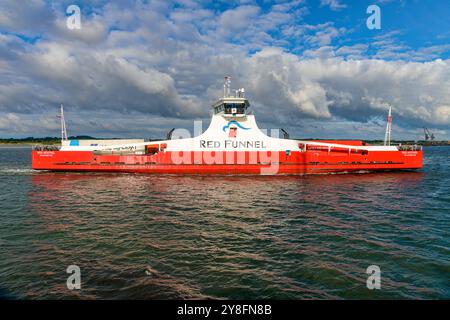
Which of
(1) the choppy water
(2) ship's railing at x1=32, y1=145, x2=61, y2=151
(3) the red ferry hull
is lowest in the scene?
(1) the choppy water

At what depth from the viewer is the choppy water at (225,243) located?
8.06 m

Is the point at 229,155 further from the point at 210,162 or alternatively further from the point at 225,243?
the point at 225,243

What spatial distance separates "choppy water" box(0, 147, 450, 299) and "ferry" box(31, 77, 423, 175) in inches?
417

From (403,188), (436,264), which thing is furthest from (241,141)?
(436,264)

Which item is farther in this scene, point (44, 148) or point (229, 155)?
point (44, 148)

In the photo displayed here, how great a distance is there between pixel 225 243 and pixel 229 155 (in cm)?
2246

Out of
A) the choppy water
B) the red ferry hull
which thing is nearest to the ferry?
the red ferry hull

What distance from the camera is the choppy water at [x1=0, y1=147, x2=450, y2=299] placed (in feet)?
26.5

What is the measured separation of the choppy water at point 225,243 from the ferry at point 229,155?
417 inches

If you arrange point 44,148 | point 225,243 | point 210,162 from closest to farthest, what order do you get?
point 225,243 < point 210,162 < point 44,148

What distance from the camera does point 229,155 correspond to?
3359 cm

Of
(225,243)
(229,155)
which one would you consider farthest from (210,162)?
(225,243)

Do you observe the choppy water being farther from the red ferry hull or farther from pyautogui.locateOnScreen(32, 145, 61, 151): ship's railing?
pyautogui.locateOnScreen(32, 145, 61, 151): ship's railing

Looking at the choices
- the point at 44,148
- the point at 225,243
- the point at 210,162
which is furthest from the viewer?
the point at 44,148
